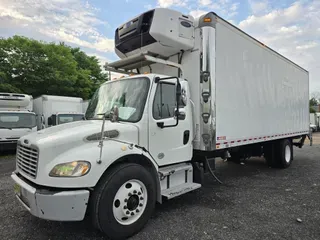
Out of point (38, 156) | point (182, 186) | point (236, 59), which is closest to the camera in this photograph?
point (38, 156)

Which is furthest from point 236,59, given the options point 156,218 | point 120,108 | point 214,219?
point 156,218

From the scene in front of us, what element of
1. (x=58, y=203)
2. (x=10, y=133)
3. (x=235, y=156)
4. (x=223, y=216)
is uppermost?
(x=10, y=133)

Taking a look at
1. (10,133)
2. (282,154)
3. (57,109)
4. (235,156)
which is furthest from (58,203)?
(57,109)

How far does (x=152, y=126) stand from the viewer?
12.6 feet

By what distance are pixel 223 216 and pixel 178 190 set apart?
868mm

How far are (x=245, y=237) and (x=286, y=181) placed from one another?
3.77 metres

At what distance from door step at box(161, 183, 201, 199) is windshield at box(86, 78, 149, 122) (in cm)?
133

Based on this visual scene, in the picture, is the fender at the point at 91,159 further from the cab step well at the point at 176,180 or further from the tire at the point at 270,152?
the tire at the point at 270,152

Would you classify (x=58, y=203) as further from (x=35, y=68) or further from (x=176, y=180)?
(x=35, y=68)

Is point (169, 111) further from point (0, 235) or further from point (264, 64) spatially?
point (264, 64)

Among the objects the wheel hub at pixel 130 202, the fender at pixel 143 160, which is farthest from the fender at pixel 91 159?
the wheel hub at pixel 130 202

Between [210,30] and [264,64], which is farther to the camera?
[264,64]

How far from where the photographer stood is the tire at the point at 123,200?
9.86ft

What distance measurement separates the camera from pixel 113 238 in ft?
10.2
